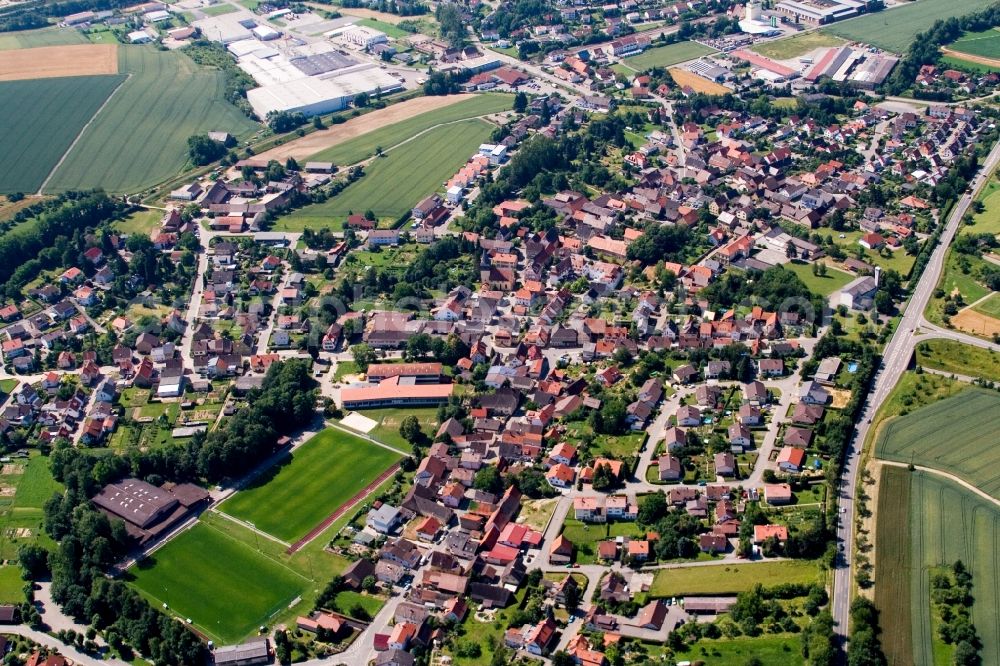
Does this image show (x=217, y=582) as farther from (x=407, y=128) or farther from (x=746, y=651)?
(x=407, y=128)

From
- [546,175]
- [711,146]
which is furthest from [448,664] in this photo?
[711,146]

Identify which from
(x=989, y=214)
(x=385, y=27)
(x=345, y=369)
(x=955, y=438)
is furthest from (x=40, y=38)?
(x=955, y=438)

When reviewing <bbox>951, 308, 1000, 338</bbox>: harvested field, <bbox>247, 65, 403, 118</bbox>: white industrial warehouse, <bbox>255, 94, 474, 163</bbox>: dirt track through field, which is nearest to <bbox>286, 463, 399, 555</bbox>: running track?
<bbox>951, 308, 1000, 338</bbox>: harvested field

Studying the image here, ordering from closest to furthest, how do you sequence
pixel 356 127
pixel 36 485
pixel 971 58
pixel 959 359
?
pixel 36 485 < pixel 959 359 < pixel 356 127 < pixel 971 58

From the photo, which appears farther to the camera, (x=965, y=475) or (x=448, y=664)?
(x=965, y=475)

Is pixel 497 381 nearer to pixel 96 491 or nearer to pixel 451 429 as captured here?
pixel 451 429

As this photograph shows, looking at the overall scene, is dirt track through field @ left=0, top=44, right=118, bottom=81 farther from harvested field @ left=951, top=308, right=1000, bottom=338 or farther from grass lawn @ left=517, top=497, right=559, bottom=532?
harvested field @ left=951, top=308, right=1000, bottom=338
